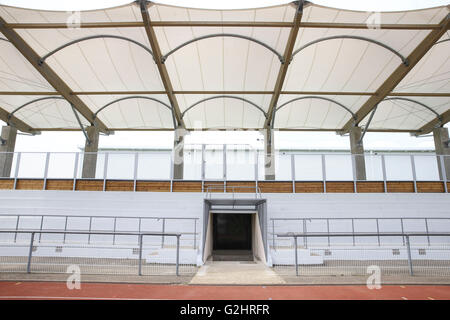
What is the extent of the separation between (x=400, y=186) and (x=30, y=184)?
1788 cm

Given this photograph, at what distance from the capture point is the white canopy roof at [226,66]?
12.0 metres

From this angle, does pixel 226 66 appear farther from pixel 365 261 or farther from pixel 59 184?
pixel 365 261

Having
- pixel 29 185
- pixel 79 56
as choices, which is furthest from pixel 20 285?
pixel 79 56

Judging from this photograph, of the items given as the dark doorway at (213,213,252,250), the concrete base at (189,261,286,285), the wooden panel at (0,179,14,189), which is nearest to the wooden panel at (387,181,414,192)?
the dark doorway at (213,213,252,250)

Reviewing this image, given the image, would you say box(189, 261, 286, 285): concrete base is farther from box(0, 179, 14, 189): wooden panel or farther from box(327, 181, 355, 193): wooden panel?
box(0, 179, 14, 189): wooden panel

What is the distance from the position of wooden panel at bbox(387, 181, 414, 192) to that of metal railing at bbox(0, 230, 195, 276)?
1060cm

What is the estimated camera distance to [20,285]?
544 centimetres

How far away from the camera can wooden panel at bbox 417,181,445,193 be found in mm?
13602

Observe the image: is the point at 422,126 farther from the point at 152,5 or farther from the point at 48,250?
the point at 48,250

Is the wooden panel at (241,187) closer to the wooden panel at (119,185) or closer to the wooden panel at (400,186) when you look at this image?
the wooden panel at (119,185)

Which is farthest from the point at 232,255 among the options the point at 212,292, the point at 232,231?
the point at 212,292

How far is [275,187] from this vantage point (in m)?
13.6

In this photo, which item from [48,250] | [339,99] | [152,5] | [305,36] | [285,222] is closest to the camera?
[48,250]

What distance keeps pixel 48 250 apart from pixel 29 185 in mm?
4902
